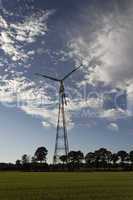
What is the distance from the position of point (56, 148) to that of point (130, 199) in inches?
3531

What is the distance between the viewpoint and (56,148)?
4333 inches

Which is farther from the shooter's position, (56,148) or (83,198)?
(56,148)

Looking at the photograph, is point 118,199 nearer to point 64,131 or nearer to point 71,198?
point 71,198

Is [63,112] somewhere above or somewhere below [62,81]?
below

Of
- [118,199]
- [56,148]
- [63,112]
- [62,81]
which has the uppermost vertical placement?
[62,81]

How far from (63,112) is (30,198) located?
87815 millimetres

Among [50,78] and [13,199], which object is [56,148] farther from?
[13,199]

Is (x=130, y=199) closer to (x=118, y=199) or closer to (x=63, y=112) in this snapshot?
(x=118, y=199)

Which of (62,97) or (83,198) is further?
(62,97)

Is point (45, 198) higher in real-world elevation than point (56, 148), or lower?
lower

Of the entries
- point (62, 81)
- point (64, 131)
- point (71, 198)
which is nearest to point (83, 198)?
point (71, 198)

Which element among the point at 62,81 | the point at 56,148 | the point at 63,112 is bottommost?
the point at 56,148

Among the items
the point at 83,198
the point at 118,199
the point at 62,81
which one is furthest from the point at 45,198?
the point at 62,81

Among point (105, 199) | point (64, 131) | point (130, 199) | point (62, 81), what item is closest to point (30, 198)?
point (105, 199)
